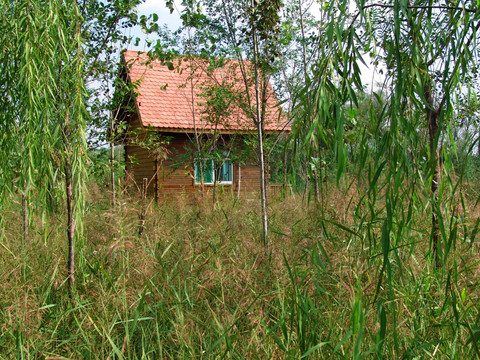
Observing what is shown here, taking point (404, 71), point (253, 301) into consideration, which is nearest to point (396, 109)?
point (404, 71)

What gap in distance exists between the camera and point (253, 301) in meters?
2.48

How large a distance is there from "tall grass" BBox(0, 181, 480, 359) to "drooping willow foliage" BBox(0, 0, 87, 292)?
31cm

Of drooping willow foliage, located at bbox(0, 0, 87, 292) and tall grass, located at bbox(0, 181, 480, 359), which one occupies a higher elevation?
drooping willow foliage, located at bbox(0, 0, 87, 292)

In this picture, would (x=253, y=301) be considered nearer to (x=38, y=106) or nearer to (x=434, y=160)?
(x=434, y=160)

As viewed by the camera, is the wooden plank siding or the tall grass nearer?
the tall grass

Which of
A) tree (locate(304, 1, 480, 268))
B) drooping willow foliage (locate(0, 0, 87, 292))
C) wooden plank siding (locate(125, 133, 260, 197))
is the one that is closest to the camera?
tree (locate(304, 1, 480, 268))

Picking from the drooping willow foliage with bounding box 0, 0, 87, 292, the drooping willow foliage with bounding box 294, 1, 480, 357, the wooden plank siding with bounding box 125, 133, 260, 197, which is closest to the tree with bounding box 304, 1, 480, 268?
the drooping willow foliage with bounding box 294, 1, 480, 357

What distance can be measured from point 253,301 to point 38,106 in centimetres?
182

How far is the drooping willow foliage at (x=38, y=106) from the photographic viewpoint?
2.74m

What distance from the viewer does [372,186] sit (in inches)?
73.5

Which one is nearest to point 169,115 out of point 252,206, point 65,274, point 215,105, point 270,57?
point 215,105

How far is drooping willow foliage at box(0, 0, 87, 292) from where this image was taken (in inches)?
108

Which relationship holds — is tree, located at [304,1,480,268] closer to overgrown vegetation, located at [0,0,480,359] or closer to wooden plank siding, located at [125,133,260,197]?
overgrown vegetation, located at [0,0,480,359]

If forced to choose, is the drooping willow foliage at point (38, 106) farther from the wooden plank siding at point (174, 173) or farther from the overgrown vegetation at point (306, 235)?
the wooden plank siding at point (174, 173)
